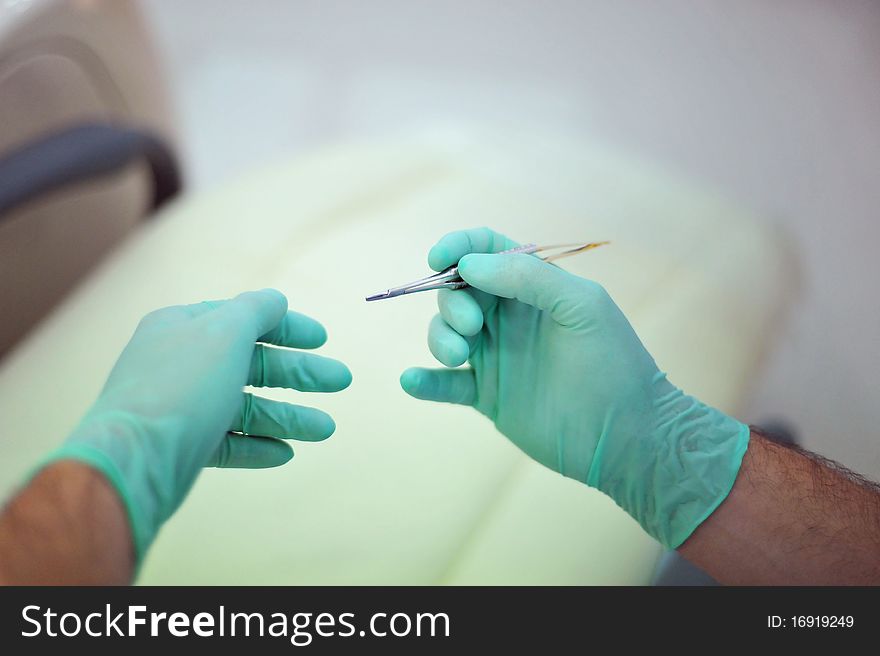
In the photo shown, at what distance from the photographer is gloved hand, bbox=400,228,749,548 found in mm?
766

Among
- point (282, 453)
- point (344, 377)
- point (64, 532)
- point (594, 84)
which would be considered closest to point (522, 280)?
point (344, 377)

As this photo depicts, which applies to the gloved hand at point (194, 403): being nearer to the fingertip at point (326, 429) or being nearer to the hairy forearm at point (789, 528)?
the fingertip at point (326, 429)

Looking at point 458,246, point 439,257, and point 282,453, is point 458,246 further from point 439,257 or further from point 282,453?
point 282,453

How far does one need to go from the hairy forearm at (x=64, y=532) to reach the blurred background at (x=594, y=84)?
3.48 ft

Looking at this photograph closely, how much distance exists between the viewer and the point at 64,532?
1.83 feet

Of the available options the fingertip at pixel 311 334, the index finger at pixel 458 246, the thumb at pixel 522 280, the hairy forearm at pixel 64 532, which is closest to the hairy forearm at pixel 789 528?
the thumb at pixel 522 280

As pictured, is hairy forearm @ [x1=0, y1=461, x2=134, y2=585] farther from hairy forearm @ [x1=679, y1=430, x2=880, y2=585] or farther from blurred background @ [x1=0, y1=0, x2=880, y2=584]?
hairy forearm @ [x1=679, y1=430, x2=880, y2=585]

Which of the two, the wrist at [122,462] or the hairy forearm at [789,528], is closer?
the wrist at [122,462]

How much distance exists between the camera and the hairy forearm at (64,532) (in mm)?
557

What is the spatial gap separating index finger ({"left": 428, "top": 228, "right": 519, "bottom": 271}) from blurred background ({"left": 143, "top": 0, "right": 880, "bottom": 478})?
706 millimetres

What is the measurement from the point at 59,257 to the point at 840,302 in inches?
56.3

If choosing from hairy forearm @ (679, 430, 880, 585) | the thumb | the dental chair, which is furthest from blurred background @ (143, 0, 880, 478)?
the thumb

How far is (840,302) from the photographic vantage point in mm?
1182

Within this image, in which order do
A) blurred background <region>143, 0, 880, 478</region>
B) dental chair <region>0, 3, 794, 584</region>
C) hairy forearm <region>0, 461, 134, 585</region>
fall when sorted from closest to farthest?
1. hairy forearm <region>0, 461, 134, 585</region>
2. dental chair <region>0, 3, 794, 584</region>
3. blurred background <region>143, 0, 880, 478</region>
